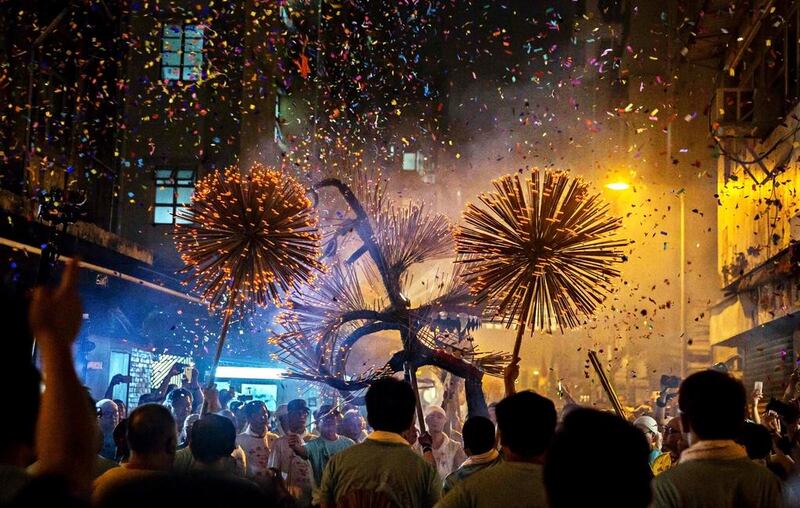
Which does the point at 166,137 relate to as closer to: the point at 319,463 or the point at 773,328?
the point at 773,328

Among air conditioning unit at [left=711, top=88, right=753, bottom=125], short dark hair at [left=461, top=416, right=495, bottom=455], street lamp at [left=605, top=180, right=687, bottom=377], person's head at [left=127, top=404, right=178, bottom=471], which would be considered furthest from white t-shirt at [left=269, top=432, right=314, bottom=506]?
street lamp at [left=605, top=180, right=687, bottom=377]

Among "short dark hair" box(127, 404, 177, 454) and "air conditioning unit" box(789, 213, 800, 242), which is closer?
"short dark hair" box(127, 404, 177, 454)

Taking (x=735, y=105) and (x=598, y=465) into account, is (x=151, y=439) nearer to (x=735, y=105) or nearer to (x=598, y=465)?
(x=598, y=465)

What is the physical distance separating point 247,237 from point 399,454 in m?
3.95

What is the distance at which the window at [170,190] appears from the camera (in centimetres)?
2653

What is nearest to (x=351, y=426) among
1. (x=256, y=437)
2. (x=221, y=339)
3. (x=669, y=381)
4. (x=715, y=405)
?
(x=256, y=437)

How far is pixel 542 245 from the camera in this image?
804 centimetres

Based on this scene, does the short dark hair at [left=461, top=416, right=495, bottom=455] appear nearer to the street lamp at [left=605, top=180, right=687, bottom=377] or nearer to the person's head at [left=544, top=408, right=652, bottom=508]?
the person's head at [left=544, top=408, right=652, bottom=508]

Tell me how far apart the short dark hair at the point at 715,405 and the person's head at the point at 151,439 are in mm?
2181

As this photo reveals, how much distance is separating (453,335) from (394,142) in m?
49.0

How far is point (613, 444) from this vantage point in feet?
9.36

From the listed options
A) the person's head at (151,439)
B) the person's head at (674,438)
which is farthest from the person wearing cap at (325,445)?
the person's head at (151,439)

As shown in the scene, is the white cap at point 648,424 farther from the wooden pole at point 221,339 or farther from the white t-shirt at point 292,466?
the wooden pole at point 221,339

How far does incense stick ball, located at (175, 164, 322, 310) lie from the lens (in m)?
8.65
